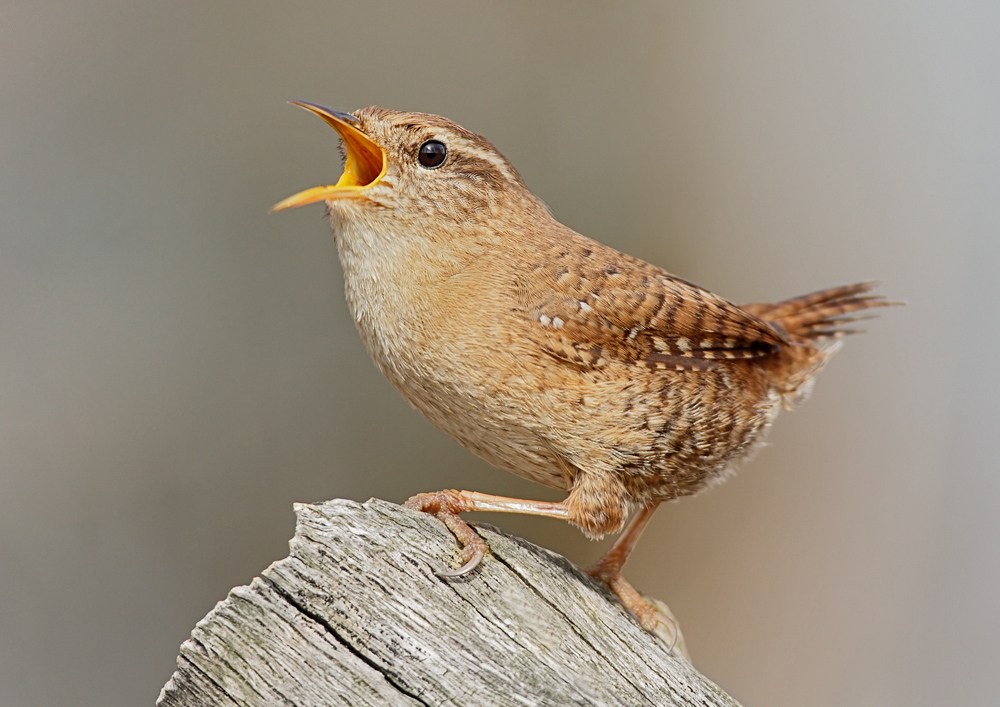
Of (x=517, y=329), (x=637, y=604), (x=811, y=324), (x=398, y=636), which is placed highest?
(x=811, y=324)

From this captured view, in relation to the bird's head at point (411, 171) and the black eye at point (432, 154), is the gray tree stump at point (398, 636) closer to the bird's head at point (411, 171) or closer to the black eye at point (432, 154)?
the bird's head at point (411, 171)

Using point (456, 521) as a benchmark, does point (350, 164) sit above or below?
above

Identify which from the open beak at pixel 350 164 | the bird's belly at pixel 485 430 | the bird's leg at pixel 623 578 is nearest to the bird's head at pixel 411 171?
the open beak at pixel 350 164

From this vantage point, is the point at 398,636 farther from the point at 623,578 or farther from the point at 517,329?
the point at 623,578

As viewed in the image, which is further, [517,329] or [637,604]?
[637,604]

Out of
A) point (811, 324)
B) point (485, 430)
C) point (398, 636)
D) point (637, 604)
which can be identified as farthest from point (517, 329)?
point (811, 324)

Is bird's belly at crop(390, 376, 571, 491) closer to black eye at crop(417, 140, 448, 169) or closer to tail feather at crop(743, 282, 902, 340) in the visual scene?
black eye at crop(417, 140, 448, 169)

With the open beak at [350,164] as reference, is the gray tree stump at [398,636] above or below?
below

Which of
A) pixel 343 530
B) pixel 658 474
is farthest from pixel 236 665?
pixel 658 474
